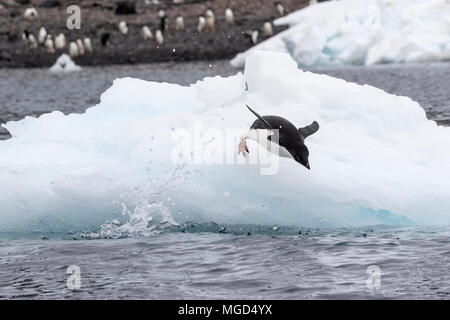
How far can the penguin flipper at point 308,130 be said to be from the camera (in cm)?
1027

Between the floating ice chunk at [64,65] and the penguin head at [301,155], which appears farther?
the floating ice chunk at [64,65]

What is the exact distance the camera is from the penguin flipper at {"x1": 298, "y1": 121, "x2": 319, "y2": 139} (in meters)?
10.3

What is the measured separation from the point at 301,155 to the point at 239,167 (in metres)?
0.71

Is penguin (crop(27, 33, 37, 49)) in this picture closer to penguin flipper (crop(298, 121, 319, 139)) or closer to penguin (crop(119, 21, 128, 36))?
penguin (crop(119, 21, 128, 36))

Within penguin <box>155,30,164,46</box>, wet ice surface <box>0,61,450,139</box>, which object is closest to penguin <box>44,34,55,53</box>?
wet ice surface <box>0,61,450,139</box>

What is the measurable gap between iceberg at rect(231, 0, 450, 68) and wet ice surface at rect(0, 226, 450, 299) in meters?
24.4

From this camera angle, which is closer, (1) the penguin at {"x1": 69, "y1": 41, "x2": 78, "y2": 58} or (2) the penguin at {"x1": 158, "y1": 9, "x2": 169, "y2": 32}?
(1) the penguin at {"x1": 69, "y1": 41, "x2": 78, "y2": 58}

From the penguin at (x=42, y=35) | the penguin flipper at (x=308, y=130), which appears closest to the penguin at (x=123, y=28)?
the penguin at (x=42, y=35)

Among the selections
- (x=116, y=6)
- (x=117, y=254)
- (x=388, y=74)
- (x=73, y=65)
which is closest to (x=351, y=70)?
(x=388, y=74)

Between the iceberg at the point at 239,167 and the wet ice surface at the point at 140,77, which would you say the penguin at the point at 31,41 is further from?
the iceberg at the point at 239,167

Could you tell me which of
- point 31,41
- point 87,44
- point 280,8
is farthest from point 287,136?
point 280,8

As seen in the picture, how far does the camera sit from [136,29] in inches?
1981

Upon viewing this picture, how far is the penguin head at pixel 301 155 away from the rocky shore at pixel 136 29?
35824mm
